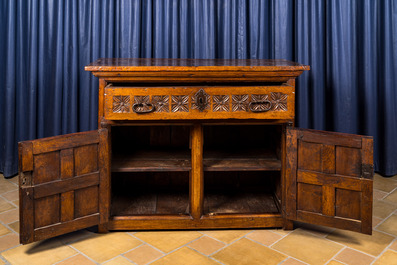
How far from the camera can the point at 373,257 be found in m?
1.89

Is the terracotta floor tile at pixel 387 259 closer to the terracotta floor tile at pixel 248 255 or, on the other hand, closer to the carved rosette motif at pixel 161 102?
the terracotta floor tile at pixel 248 255

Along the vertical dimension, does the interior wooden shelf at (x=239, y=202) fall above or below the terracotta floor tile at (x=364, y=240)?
above

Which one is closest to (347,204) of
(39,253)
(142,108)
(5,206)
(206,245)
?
(206,245)

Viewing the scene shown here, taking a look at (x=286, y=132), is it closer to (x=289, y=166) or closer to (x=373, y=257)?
(x=289, y=166)

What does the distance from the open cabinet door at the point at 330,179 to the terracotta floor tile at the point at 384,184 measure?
1099 mm

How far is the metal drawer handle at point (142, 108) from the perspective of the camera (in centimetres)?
→ 193

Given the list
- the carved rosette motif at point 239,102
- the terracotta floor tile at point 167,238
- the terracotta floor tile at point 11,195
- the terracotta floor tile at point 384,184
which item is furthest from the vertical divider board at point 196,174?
the terracotta floor tile at point 384,184

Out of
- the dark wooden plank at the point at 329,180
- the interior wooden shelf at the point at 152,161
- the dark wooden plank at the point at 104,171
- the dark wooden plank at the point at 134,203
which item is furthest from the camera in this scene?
the dark wooden plank at the point at 134,203

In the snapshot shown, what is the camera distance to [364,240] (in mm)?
2082

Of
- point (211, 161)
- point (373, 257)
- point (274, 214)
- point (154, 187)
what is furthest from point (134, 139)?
point (373, 257)

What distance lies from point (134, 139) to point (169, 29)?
878 mm

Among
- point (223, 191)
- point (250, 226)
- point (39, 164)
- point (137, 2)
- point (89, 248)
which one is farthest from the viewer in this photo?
point (137, 2)

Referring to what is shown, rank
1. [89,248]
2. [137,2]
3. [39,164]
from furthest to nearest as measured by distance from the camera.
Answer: [137,2] → [89,248] → [39,164]

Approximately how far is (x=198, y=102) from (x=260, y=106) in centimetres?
31
